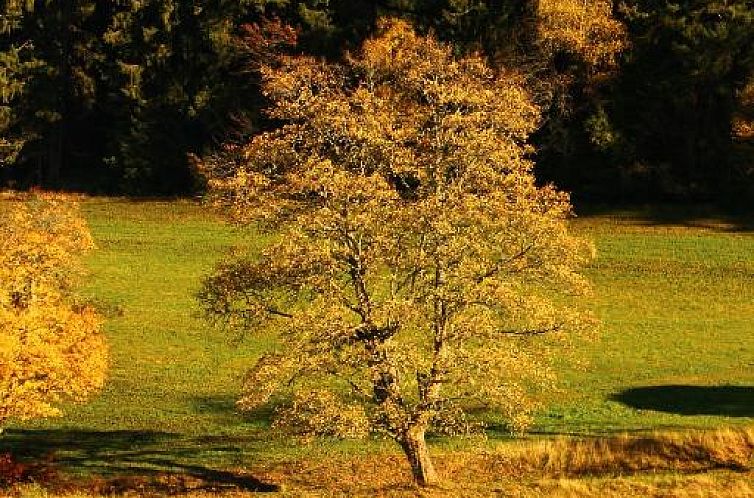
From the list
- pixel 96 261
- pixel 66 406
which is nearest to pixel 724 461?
pixel 66 406

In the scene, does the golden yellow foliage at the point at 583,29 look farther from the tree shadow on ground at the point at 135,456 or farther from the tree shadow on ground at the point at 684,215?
the tree shadow on ground at the point at 135,456

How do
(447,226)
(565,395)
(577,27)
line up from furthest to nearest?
1. (577,27)
2. (565,395)
3. (447,226)

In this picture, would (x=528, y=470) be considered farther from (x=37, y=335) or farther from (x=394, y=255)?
(x=37, y=335)

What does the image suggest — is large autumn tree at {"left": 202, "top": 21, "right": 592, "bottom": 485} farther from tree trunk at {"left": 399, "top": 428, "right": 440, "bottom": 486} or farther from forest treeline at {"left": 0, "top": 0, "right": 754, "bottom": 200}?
forest treeline at {"left": 0, "top": 0, "right": 754, "bottom": 200}

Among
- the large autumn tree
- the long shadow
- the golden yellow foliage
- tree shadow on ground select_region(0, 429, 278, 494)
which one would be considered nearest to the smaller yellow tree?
tree shadow on ground select_region(0, 429, 278, 494)

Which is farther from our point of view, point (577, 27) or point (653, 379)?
point (577, 27)

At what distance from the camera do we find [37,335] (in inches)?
1090

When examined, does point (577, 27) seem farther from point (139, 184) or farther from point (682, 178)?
point (139, 184)

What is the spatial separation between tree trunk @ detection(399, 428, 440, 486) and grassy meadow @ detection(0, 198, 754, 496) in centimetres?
61

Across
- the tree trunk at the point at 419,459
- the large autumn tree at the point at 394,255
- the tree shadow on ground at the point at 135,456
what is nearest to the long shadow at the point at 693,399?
the large autumn tree at the point at 394,255

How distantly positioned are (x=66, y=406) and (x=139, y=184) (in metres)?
43.5

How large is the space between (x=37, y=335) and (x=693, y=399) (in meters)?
22.5

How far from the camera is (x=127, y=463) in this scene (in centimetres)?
3112

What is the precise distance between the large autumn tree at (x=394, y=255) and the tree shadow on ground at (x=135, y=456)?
19.0 ft
